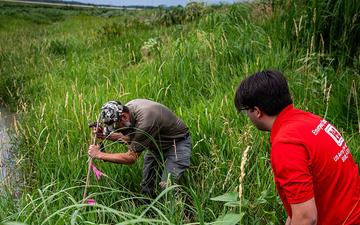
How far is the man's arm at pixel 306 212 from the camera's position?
2182mm

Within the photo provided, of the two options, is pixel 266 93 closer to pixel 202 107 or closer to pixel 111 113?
pixel 111 113

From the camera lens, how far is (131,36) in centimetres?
1055

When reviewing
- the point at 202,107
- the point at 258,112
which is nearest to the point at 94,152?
the point at 202,107

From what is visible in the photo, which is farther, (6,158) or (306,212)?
(6,158)

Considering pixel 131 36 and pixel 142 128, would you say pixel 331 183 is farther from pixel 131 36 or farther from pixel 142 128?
pixel 131 36

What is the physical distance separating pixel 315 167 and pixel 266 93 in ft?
1.27

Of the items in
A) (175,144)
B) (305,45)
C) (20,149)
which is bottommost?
(20,149)

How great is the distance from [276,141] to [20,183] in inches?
112

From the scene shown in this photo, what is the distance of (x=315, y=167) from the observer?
2.27 meters

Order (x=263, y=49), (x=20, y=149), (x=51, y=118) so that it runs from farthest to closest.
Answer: (x=263, y=49), (x=51, y=118), (x=20, y=149)

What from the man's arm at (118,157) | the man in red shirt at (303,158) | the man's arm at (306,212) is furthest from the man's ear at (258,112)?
the man's arm at (118,157)

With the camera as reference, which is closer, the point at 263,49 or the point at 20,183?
the point at 20,183

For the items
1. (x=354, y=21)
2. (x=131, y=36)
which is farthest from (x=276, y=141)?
(x=131, y=36)

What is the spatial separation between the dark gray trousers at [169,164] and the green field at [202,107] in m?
0.13
